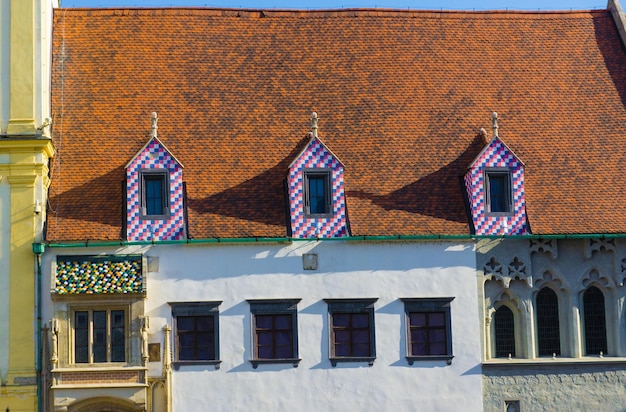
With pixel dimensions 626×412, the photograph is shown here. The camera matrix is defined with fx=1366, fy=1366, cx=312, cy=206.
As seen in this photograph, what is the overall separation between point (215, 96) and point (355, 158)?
13.6 ft

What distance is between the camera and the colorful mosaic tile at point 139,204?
33438mm

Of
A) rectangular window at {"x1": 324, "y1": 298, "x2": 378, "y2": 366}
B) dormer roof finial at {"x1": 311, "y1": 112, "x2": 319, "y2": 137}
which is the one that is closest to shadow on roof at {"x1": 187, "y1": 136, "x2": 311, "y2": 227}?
dormer roof finial at {"x1": 311, "y1": 112, "x2": 319, "y2": 137}

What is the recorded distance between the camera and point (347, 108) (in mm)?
36469

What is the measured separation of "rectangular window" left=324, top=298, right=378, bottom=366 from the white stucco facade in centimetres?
15

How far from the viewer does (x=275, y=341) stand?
3353cm

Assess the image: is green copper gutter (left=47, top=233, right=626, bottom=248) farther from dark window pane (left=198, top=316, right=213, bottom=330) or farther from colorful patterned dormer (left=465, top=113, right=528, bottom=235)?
dark window pane (left=198, top=316, right=213, bottom=330)

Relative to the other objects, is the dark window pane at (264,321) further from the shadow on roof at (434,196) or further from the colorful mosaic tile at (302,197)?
the shadow on roof at (434,196)

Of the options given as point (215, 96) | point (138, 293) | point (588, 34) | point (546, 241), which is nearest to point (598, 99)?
point (588, 34)

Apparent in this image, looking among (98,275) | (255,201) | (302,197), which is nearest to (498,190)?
(302,197)

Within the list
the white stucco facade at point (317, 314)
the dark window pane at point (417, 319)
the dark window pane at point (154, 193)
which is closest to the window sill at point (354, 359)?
the white stucco facade at point (317, 314)

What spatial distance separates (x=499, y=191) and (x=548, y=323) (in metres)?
3.56

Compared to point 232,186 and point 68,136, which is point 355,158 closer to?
point 232,186

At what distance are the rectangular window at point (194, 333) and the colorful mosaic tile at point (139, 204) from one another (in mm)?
1764

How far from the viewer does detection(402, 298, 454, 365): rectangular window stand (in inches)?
1331
